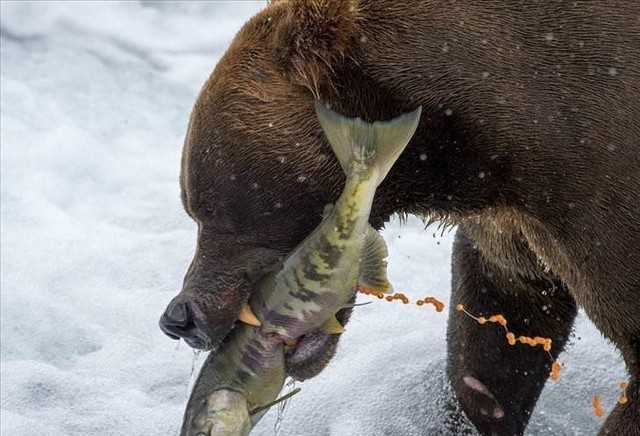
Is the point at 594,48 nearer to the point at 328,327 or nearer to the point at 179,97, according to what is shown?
the point at 328,327

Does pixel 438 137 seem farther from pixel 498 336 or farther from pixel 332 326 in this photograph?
pixel 498 336

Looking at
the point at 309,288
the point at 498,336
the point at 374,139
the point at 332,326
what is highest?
the point at 374,139

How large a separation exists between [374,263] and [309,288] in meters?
0.17

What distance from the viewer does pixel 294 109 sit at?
332cm

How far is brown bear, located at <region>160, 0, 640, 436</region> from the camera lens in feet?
10.4

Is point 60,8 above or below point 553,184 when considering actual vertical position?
below

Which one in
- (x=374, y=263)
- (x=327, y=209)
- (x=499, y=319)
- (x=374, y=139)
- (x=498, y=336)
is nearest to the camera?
(x=374, y=139)

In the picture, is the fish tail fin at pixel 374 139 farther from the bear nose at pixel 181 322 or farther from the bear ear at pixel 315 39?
the bear nose at pixel 181 322

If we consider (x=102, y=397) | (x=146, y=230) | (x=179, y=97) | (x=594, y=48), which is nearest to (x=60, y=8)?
(x=179, y=97)

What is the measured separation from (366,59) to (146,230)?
10.8 feet

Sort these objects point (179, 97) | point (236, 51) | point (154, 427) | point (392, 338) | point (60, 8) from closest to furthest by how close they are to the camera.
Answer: point (236, 51)
point (154, 427)
point (392, 338)
point (179, 97)
point (60, 8)

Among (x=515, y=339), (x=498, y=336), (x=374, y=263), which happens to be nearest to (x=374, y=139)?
(x=374, y=263)

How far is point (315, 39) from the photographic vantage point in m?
3.25

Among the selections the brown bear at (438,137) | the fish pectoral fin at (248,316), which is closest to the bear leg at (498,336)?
the brown bear at (438,137)
